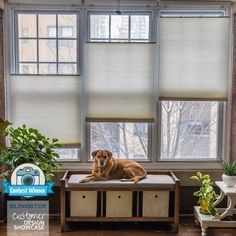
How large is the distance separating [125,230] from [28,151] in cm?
139

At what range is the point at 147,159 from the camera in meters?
4.27

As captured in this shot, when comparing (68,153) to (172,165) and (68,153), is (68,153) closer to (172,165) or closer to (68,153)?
(68,153)

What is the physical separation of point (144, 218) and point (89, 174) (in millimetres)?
845

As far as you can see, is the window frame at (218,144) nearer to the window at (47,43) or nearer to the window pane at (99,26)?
the window pane at (99,26)

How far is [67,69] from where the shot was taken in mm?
4188

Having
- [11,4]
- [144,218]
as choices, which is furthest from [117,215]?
[11,4]

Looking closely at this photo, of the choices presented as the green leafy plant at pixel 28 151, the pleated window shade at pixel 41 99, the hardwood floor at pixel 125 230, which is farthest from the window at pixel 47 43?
the hardwood floor at pixel 125 230

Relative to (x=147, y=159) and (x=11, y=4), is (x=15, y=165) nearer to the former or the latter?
(x=147, y=159)

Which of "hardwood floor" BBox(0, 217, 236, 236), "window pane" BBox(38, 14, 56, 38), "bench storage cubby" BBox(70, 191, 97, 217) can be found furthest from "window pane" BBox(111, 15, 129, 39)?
"hardwood floor" BBox(0, 217, 236, 236)

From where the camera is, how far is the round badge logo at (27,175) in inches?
147

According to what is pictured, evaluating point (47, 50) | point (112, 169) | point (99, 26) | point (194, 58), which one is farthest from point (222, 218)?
point (47, 50)

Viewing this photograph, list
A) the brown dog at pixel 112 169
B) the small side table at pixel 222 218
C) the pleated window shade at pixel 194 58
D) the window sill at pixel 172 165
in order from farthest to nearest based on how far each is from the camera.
A: the window sill at pixel 172 165, the pleated window shade at pixel 194 58, the brown dog at pixel 112 169, the small side table at pixel 222 218

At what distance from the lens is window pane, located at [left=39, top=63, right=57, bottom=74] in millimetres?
4168

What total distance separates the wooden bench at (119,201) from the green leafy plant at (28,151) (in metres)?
0.32
